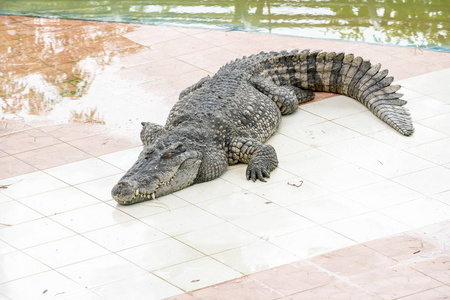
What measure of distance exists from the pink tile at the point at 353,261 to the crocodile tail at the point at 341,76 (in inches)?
131

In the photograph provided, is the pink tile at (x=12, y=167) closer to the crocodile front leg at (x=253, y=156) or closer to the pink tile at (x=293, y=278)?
the crocodile front leg at (x=253, y=156)

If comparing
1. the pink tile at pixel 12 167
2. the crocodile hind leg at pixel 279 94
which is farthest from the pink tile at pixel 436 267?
the pink tile at pixel 12 167

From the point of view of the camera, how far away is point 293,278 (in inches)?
267

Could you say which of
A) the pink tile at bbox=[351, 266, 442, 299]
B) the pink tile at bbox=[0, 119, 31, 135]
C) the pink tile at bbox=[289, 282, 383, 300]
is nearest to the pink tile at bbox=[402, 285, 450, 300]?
the pink tile at bbox=[351, 266, 442, 299]

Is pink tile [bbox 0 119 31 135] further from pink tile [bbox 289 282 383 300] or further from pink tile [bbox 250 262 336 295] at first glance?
pink tile [bbox 289 282 383 300]

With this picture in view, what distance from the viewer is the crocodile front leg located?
866 centimetres

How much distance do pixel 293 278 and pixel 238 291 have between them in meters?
0.50

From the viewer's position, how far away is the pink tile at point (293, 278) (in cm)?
664

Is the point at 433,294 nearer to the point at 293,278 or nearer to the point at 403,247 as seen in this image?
the point at 403,247

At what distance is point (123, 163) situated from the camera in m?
9.19

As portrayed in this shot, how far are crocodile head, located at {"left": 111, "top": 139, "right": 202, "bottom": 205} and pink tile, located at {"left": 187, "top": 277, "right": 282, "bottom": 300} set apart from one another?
1.83 m

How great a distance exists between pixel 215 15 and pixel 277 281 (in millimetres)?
8701

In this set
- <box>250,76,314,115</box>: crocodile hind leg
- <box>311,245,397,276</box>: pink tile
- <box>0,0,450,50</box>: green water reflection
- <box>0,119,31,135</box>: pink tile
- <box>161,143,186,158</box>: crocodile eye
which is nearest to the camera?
<box>311,245,397,276</box>: pink tile

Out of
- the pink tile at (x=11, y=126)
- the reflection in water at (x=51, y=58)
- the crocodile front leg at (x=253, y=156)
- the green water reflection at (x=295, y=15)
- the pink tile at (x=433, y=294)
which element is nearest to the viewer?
the pink tile at (x=433, y=294)
